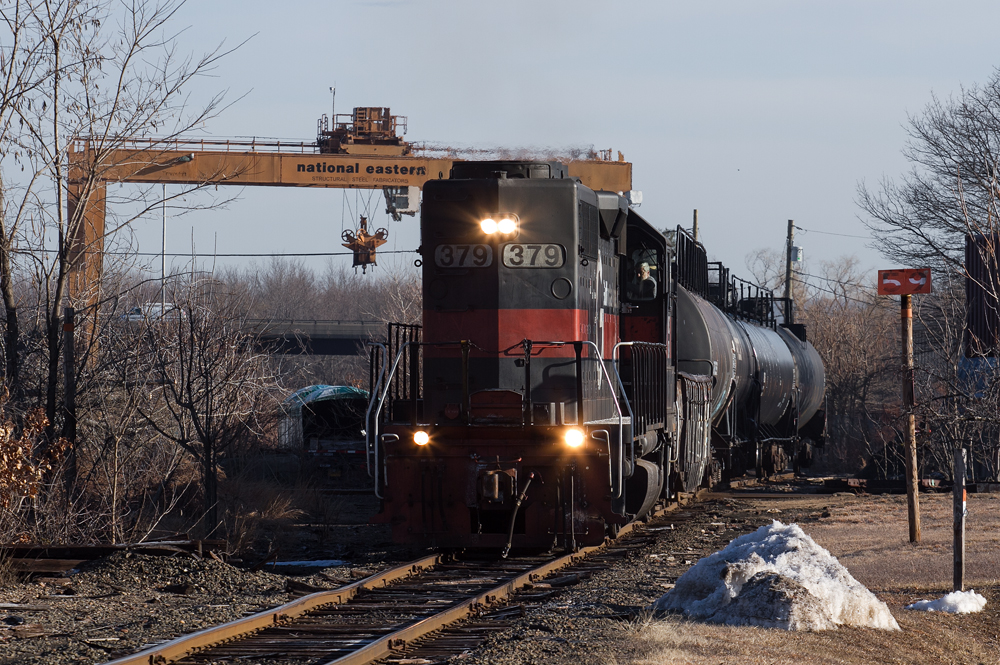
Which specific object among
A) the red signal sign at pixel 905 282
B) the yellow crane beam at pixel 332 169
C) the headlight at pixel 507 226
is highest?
the yellow crane beam at pixel 332 169

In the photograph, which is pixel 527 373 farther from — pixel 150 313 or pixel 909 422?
pixel 150 313

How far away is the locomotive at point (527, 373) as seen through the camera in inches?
395

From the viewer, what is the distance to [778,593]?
7.40m

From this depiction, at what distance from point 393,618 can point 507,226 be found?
4.60 meters

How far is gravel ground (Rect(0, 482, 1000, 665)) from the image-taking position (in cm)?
652

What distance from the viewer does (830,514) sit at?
15.8 meters

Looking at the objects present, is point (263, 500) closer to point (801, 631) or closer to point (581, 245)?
point (581, 245)

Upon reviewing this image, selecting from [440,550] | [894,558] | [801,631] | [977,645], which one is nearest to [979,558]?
[894,558]

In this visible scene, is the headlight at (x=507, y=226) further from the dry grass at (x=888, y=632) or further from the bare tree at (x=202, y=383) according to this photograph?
the bare tree at (x=202, y=383)

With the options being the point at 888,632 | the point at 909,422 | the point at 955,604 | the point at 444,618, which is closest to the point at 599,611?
the point at 444,618

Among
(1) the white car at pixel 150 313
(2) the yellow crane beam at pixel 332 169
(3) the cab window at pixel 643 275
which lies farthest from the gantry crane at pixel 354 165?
(3) the cab window at pixel 643 275

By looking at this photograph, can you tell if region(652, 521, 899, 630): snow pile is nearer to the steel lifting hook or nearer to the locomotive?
the locomotive

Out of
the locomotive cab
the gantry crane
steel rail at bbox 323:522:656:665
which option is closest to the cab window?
the locomotive cab

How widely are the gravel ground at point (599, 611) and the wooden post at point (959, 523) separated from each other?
1.07 ft
